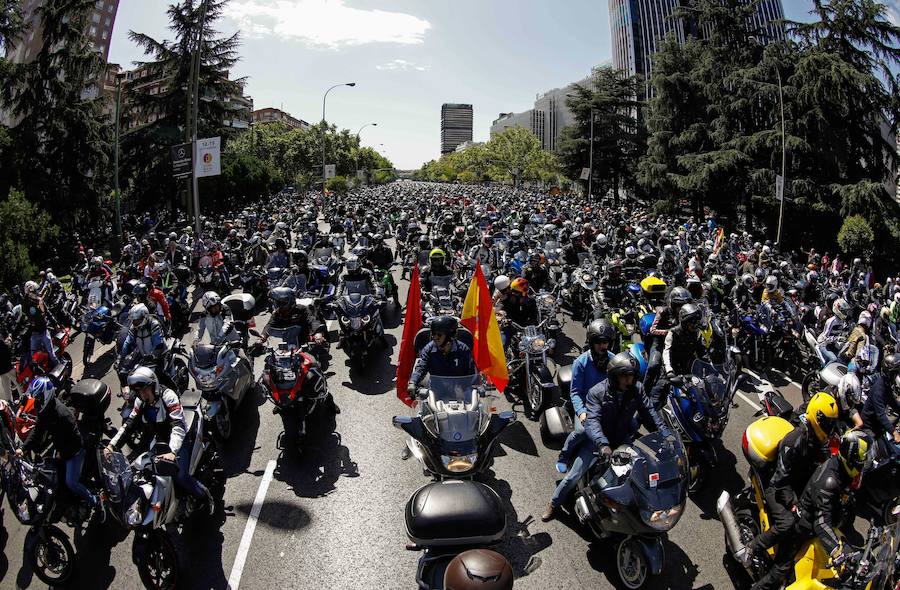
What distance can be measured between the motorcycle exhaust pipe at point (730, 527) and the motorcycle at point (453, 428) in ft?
6.57

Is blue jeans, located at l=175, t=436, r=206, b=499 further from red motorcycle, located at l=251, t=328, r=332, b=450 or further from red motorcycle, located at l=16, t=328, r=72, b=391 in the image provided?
red motorcycle, located at l=16, t=328, r=72, b=391

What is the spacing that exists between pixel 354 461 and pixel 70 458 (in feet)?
9.66

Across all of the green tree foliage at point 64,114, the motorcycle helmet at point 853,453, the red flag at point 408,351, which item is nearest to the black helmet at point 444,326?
the red flag at point 408,351

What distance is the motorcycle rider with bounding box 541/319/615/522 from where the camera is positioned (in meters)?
5.14

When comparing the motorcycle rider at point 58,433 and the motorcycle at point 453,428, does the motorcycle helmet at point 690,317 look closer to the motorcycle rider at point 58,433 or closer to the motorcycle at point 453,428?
the motorcycle at point 453,428

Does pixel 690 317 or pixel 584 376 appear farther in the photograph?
pixel 690 317

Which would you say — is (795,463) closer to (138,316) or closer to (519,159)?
(138,316)

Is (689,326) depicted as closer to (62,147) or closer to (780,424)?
(780,424)

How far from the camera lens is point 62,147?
2662 cm

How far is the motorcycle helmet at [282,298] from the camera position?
832cm

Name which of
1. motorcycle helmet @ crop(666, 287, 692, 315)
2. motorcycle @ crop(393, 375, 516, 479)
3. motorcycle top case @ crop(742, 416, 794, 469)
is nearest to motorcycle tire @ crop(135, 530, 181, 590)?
motorcycle @ crop(393, 375, 516, 479)

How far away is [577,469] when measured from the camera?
5.13 metres

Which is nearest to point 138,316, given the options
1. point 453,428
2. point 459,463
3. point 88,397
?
point 88,397

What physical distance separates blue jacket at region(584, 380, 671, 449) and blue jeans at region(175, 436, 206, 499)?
3.50 m
